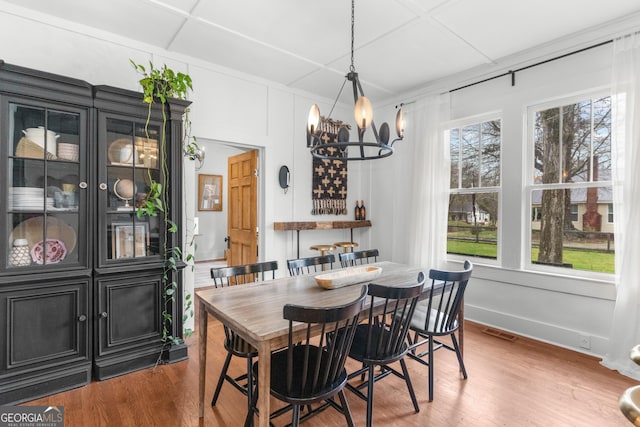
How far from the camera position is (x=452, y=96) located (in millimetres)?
3922

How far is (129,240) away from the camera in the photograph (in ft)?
8.73

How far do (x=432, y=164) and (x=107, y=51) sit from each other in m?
3.60

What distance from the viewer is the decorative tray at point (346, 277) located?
2303mm

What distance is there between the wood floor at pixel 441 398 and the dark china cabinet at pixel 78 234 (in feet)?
0.77

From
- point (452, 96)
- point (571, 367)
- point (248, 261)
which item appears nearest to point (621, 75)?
point (452, 96)

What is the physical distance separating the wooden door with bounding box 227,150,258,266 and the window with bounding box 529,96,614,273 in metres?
3.16

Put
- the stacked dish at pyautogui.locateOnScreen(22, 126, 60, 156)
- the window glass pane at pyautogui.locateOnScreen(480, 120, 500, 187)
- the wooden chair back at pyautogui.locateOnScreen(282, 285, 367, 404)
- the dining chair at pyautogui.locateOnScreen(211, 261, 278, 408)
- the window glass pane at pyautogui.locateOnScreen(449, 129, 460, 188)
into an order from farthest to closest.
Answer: the window glass pane at pyautogui.locateOnScreen(449, 129, 460, 188)
the window glass pane at pyautogui.locateOnScreen(480, 120, 500, 187)
the stacked dish at pyautogui.locateOnScreen(22, 126, 60, 156)
the dining chair at pyautogui.locateOnScreen(211, 261, 278, 408)
the wooden chair back at pyautogui.locateOnScreen(282, 285, 367, 404)

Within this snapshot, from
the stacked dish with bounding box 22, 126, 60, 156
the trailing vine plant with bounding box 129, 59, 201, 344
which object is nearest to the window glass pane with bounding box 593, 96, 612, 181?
the trailing vine plant with bounding box 129, 59, 201, 344

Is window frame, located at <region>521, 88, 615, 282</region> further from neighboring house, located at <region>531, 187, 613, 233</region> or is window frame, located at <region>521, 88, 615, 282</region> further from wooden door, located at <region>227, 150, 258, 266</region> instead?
wooden door, located at <region>227, 150, 258, 266</region>

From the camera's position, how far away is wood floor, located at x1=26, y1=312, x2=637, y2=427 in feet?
6.67

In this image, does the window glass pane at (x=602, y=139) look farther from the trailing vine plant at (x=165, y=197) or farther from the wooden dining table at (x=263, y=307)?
the trailing vine plant at (x=165, y=197)

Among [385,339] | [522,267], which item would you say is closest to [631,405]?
[385,339]

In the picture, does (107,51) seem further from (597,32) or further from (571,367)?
(571,367)

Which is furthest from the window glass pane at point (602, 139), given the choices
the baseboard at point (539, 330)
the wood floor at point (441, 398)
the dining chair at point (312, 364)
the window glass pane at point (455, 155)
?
the dining chair at point (312, 364)
